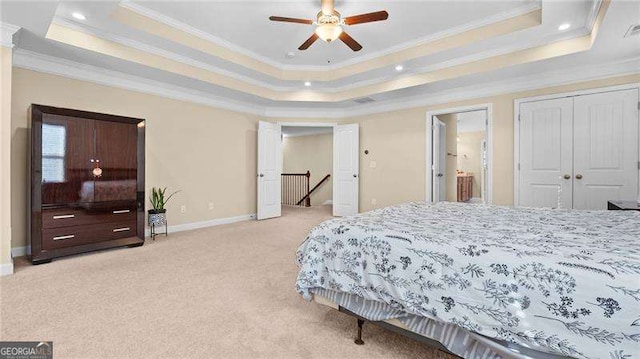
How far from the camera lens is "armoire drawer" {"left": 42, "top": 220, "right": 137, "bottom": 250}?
3.15 m

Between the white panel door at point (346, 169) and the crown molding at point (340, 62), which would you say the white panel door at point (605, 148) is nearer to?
the crown molding at point (340, 62)

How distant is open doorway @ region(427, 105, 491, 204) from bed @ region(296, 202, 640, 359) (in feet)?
10.5

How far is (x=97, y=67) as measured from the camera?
3873 millimetres

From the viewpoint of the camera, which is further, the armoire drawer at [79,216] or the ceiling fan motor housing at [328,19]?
the armoire drawer at [79,216]

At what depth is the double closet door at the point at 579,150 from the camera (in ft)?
11.9

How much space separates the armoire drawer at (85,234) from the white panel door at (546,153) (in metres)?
5.51

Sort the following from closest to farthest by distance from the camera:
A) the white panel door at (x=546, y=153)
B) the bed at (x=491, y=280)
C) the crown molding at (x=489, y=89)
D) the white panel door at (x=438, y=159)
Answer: the bed at (x=491, y=280) → the crown molding at (x=489, y=89) → the white panel door at (x=546, y=153) → the white panel door at (x=438, y=159)

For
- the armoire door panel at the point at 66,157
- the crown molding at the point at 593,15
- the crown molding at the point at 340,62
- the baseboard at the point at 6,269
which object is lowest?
the baseboard at the point at 6,269

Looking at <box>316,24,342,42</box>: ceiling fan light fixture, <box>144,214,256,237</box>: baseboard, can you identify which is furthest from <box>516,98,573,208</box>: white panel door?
<box>144,214,256,237</box>: baseboard

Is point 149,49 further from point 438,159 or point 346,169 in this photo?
point 438,159

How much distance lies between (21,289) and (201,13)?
3.21m

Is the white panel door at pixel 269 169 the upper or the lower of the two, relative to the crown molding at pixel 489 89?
lower

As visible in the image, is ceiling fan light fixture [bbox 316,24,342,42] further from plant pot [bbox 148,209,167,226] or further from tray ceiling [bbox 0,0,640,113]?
plant pot [bbox 148,209,167,226]

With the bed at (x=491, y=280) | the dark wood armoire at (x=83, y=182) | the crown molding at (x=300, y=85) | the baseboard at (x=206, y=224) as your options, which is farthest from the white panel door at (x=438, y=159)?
the dark wood armoire at (x=83, y=182)
